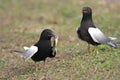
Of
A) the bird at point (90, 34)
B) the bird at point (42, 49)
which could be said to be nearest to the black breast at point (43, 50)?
the bird at point (42, 49)

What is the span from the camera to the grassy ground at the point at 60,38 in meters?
9.12

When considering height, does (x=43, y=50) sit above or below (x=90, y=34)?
below

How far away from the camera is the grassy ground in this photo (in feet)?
29.9


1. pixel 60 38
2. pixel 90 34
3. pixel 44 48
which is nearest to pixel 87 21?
pixel 90 34

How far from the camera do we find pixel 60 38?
44.6 feet

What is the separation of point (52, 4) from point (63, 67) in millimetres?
9651

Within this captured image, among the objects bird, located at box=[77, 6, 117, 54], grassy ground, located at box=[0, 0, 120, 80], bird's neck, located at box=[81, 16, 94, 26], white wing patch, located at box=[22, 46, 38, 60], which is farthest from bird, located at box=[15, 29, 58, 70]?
bird's neck, located at box=[81, 16, 94, 26]

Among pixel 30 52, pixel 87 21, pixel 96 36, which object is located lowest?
pixel 30 52

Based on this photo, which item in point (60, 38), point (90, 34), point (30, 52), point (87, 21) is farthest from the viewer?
point (60, 38)

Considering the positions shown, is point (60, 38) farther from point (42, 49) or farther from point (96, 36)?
point (42, 49)

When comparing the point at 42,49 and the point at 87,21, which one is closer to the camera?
the point at 42,49

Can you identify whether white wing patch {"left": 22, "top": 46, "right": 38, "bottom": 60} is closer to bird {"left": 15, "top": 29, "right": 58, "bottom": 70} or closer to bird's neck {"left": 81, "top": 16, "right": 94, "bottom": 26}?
bird {"left": 15, "top": 29, "right": 58, "bottom": 70}

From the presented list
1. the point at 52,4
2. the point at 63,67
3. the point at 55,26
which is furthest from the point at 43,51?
the point at 52,4

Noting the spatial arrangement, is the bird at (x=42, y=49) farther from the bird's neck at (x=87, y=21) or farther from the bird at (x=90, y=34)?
the bird's neck at (x=87, y=21)
